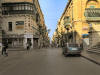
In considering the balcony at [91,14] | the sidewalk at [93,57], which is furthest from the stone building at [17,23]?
the sidewalk at [93,57]

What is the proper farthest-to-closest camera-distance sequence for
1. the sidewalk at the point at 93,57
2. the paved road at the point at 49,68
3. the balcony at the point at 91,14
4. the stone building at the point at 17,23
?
the stone building at the point at 17,23 → the balcony at the point at 91,14 → the sidewalk at the point at 93,57 → the paved road at the point at 49,68

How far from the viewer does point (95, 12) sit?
2934 cm

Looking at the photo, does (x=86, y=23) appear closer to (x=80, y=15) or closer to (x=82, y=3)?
(x=80, y=15)

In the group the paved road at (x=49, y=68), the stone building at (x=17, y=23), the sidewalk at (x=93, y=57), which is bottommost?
the paved road at (x=49, y=68)

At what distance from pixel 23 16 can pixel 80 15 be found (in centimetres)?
1540

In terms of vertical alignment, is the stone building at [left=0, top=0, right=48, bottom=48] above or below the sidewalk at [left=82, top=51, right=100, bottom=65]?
above

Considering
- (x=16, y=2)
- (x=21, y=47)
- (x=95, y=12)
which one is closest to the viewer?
(x=95, y=12)

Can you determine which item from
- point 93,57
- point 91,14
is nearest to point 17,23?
point 91,14

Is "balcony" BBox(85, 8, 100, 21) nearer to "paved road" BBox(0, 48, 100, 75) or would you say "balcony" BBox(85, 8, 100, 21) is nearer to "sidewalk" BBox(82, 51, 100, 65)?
"sidewalk" BBox(82, 51, 100, 65)

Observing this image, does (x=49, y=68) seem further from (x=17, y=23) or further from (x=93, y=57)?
(x=17, y=23)

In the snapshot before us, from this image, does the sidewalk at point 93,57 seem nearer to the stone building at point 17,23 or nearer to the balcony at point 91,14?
the balcony at point 91,14

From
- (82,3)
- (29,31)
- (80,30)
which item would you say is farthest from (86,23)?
(29,31)

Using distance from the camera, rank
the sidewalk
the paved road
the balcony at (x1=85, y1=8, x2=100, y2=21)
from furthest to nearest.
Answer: the balcony at (x1=85, y1=8, x2=100, y2=21) → the sidewalk → the paved road

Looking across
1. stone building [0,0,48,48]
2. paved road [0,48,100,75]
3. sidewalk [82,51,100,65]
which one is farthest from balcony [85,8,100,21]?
paved road [0,48,100,75]
